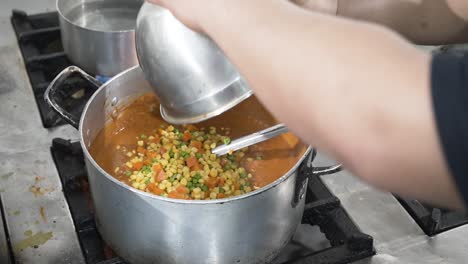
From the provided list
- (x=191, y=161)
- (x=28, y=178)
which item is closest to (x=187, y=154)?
(x=191, y=161)

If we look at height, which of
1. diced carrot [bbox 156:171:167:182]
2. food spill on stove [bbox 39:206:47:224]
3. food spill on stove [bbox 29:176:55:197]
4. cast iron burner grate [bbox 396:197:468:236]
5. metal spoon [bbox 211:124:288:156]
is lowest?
food spill on stove [bbox 39:206:47:224]

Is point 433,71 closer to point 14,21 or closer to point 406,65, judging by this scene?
point 406,65

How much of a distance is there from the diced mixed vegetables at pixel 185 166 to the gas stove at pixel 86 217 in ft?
0.27

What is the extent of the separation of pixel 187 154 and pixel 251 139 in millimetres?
96

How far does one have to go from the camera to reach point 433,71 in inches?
14.2

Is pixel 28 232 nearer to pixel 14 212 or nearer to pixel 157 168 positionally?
pixel 14 212

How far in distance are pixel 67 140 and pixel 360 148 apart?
0.55m

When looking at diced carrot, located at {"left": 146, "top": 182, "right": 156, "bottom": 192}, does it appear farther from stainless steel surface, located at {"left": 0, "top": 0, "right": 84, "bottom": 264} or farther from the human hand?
the human hand

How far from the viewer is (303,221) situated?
787 millimetres

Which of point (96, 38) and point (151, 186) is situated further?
point (96, 38)

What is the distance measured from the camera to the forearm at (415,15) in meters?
0.71

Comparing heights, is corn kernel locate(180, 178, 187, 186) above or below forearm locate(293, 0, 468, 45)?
below

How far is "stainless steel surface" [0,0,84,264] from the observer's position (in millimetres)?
713

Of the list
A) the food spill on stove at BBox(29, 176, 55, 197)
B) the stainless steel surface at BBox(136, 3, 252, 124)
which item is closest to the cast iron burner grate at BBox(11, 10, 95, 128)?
the food spill on stove at BBox(29, 176, 55, 197)
